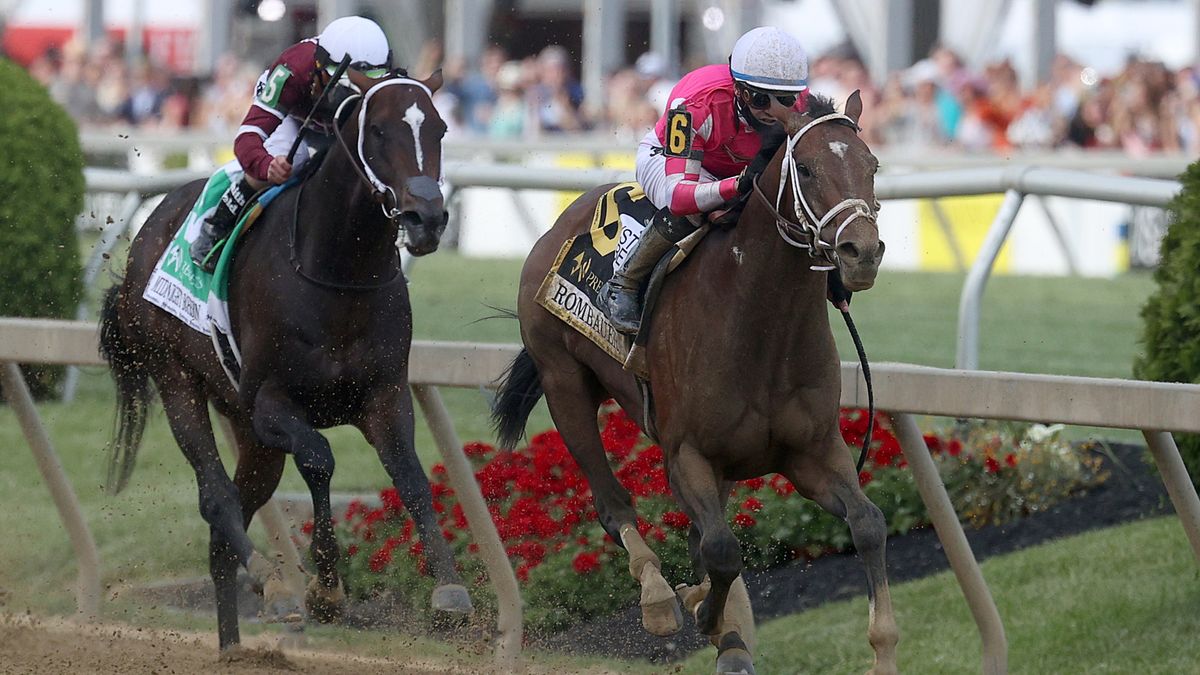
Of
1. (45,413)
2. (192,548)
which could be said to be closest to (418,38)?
(45,413)

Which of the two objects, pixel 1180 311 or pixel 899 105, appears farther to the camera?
pixel 899 105

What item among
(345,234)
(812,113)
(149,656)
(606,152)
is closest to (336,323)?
(345,234)

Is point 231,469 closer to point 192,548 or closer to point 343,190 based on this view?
point 192,548

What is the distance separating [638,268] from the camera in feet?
17.2

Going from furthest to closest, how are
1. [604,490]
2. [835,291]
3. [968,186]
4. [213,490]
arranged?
[968,186], [213,490], [604,490], [835,291]

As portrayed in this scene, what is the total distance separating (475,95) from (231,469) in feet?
29.2

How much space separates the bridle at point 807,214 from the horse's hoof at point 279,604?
1756mm

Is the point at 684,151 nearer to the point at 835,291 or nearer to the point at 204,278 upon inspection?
the point at 835,291

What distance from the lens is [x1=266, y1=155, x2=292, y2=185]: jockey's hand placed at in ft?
18.5

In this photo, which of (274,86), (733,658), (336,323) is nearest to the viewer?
(733,658)

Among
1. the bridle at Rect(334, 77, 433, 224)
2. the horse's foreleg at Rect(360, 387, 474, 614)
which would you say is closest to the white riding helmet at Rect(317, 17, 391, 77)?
the bridle at Rect(334, 77, 433, 224)

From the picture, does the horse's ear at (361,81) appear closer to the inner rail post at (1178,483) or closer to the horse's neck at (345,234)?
the horse's neck at (345,234)

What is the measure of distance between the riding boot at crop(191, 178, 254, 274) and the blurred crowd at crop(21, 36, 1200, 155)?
22.9ft

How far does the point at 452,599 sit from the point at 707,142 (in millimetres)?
1408
